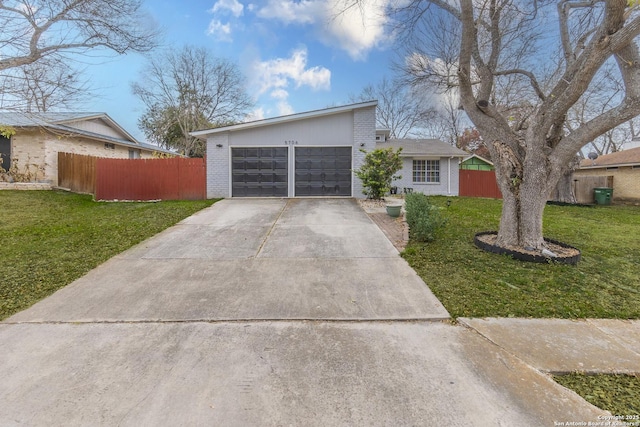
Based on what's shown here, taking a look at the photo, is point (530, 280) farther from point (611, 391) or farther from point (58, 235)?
point (58, 235)

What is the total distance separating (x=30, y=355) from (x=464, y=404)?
337cm

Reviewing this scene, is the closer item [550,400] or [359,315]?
[550,400]

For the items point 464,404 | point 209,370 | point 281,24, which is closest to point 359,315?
point 464,404

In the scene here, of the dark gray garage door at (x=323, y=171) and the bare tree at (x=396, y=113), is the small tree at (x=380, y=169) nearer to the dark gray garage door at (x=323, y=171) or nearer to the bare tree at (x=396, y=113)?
the dark gray garage door at (x=323, y=171)

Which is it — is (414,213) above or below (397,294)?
above

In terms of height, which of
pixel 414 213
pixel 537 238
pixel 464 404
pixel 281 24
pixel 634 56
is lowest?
pixel 464 404

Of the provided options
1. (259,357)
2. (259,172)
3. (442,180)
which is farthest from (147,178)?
(442,180)

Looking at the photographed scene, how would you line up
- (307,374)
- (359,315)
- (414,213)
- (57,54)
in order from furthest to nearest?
1. (57,54)
2. (414,213)
3. (359,315)
4. (307,374)

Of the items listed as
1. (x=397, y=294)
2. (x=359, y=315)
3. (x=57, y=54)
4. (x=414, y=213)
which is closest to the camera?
(x=359, y=315)

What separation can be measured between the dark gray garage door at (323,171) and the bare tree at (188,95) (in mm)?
19552

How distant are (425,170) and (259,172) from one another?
911 cm

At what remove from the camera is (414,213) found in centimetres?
627

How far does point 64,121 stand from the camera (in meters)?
14.2

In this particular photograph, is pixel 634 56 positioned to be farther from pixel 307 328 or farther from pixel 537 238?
pixel 307 328
